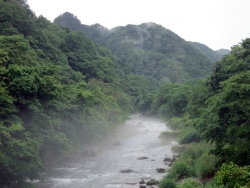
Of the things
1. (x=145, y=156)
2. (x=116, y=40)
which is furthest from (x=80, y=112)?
(x=116, y=40)

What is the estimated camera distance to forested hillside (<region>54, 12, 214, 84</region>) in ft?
393

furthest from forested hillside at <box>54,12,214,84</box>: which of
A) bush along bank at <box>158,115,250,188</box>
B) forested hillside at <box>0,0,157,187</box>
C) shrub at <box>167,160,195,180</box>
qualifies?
shrub at <box>167,160,195,180</box>

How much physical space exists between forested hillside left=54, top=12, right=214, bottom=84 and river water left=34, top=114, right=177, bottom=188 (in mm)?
62884

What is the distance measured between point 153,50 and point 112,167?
126886 millimetres

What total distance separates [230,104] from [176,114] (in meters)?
44.7

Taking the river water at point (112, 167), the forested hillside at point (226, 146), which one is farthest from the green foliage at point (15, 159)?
the forested hillside at point (226, 146)

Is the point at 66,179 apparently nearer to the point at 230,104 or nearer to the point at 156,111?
the point at 230,104

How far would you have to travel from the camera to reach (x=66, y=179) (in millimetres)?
23125

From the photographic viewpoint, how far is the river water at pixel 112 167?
22109mm

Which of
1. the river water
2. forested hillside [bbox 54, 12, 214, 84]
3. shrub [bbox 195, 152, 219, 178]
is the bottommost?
the river water

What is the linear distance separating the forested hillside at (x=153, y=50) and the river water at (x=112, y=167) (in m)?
62.9

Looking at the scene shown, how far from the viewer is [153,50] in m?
149

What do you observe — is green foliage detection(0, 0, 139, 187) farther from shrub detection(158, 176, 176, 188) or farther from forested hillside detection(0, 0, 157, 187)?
shrub detection(158, 176, 176, 188)

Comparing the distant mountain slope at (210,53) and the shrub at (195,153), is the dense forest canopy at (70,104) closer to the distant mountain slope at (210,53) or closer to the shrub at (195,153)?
the shrub at (195,153)
